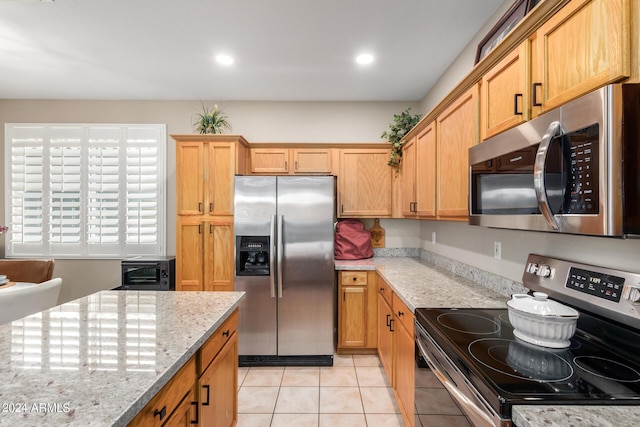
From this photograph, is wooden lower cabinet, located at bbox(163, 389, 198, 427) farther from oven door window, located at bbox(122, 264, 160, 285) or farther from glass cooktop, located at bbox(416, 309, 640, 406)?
oven door window, located at bbox(122, 264, 160, 285)

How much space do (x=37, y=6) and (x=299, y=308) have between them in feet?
9.72

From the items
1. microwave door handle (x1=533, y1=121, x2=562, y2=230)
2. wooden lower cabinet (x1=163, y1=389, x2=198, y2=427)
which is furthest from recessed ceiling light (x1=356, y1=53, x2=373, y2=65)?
wooden lower cabinet (x1=163, y1=389, x2=198, y2=427)

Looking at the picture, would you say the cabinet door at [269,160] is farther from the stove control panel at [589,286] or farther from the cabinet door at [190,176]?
the stove control panel at [589,286]

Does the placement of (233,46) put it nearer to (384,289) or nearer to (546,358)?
(384,289)

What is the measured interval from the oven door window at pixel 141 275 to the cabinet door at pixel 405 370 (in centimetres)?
246

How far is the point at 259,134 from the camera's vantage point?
144 inches

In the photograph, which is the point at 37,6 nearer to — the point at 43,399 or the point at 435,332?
the point at 43,399

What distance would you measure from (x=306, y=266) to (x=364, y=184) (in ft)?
3.80

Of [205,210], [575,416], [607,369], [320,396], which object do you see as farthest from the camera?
[205,210]

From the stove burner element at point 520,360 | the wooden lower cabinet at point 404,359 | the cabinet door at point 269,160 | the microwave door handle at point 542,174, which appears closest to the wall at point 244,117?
the cabinet door at point 269,160

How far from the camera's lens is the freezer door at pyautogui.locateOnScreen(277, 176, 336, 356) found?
2.89 metres

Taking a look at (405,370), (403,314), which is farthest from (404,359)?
(403,314)

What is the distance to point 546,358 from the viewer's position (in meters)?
1.04

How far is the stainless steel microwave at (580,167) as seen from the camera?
0.85 m
